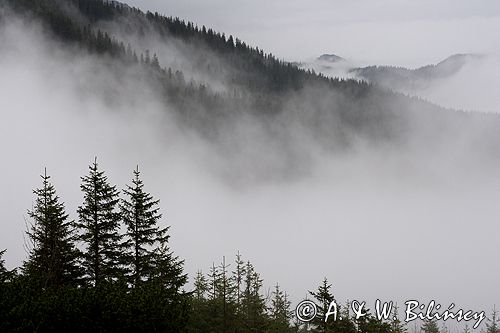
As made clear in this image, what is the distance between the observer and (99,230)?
22.1m

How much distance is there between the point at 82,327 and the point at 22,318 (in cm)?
196

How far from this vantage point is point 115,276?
21.9 m

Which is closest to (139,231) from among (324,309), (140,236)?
(140,236)

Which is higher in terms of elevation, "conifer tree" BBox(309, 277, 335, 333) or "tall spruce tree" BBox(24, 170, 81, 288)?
"tall spruce tree" BBox(24, 170, 81, 288)

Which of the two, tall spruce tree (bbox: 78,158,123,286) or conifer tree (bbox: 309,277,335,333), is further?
conifer tree (bbox: 309,277,335,333)

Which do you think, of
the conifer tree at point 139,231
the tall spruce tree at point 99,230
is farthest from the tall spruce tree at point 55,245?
the conifer tree at point 139,231

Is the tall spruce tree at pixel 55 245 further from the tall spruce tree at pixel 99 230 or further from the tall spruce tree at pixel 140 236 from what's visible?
the tall spruce tree at pixel 140 236

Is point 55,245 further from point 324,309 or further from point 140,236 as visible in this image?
point 324,309

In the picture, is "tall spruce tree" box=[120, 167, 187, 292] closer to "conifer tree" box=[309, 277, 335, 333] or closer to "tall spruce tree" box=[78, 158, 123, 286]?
"tall spruce tree" box=[78, 158, 123, 286]

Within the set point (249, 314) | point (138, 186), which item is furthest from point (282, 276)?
point (138, 186)

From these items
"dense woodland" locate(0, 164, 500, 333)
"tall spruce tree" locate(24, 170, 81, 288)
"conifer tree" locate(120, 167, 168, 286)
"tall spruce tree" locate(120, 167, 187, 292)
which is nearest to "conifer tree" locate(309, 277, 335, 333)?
"dense woodland" locate(0, 164, 500, 333)

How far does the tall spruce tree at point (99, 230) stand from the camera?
2153 centimetres

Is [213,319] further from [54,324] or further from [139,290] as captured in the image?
[54,324]

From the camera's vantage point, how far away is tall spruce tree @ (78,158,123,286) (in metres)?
21.5
